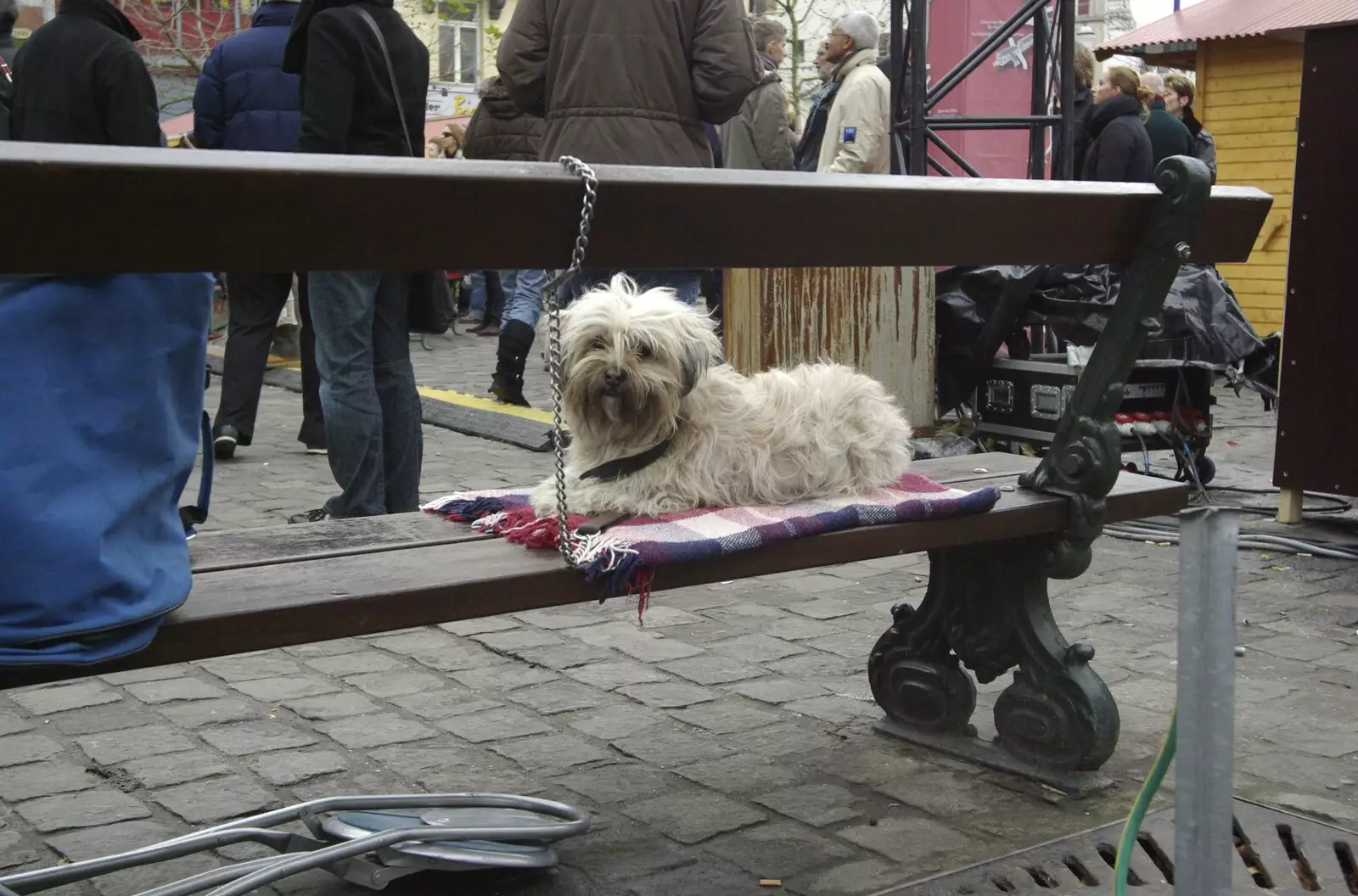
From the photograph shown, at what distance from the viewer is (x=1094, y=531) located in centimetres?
378

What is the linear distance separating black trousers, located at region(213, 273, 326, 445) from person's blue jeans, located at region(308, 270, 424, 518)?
7.36 feet

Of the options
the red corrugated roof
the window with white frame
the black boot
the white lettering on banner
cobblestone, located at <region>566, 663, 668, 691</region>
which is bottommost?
cobblestone, located at <region>566, 663, 668, 691</region>

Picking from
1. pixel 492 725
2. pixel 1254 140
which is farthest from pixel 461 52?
pixel 492 725

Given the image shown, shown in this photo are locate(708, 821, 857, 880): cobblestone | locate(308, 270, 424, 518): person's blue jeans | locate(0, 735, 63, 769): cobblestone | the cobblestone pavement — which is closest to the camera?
locate(708, 821, 857, 880): cobblestone

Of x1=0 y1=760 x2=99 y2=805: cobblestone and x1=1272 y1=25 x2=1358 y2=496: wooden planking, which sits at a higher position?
x1=1272 y1=25 x2=1358 y2=496: wooden planking

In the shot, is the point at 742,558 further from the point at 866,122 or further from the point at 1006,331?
the point at 866,122

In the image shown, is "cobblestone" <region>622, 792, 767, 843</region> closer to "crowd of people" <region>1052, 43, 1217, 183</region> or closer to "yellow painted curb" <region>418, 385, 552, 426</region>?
"yellow painted curb" <region>418, 385, 552, 426</region>

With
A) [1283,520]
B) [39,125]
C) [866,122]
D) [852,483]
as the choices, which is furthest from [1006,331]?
[39,125]

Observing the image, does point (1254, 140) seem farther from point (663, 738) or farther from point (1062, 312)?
point (663, 738)

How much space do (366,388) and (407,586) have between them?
333 centimetres

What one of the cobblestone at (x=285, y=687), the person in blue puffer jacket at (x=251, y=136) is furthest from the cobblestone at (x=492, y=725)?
the person in blue puffer jacket at (x=251, y=136)

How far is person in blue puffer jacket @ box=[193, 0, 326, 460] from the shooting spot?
842 centimetres

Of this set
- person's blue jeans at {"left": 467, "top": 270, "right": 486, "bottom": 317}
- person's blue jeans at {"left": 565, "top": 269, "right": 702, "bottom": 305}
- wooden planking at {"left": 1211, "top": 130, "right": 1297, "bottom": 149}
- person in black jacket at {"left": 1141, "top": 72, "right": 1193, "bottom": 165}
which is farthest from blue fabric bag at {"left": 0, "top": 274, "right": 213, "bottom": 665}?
wooden planking at {"left": 1211, "top": 130, "right": 1297, "bottom": 149}

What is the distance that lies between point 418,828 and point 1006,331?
216 inches
